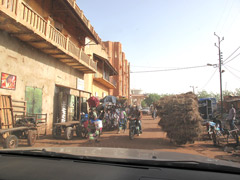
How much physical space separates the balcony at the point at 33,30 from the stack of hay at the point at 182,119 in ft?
25.1

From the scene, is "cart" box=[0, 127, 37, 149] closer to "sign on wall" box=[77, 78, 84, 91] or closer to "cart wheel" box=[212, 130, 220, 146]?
"cart wheel" box=[212, 130, 220, 146]

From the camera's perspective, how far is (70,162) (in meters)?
2.36

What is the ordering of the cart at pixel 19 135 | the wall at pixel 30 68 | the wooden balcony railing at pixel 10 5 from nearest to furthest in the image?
1. the cart at pixel 19 135
2. the wooden balcony railing at pixel 10 5
3. the wall at pixel 30 68

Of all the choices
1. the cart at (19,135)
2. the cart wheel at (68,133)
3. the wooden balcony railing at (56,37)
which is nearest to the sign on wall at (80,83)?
the wooden balcony railing at (56,37)

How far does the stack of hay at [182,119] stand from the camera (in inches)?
295

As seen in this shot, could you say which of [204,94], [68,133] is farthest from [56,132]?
[204,94]

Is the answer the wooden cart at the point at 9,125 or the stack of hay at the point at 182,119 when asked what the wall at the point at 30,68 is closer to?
the wooden cart at the point at 9,125

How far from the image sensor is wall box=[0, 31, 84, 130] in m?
8.64

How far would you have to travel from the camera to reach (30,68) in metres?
10.3

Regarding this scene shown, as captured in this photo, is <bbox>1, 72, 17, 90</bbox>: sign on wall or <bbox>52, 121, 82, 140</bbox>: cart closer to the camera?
<bbox>1, 72, 17, 90</bbox>: sign on wall

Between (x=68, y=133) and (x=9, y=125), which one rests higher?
(x=9, y=125)

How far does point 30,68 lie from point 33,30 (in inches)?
100

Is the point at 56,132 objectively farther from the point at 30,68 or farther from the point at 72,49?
the point at 72,49

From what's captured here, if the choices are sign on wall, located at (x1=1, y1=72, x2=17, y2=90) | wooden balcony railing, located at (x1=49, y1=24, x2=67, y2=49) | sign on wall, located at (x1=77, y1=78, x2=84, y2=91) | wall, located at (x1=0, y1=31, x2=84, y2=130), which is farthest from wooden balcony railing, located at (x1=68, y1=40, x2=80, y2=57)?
sign on wall, located at (x1=1, y1=72, x2=17, y2=90)
